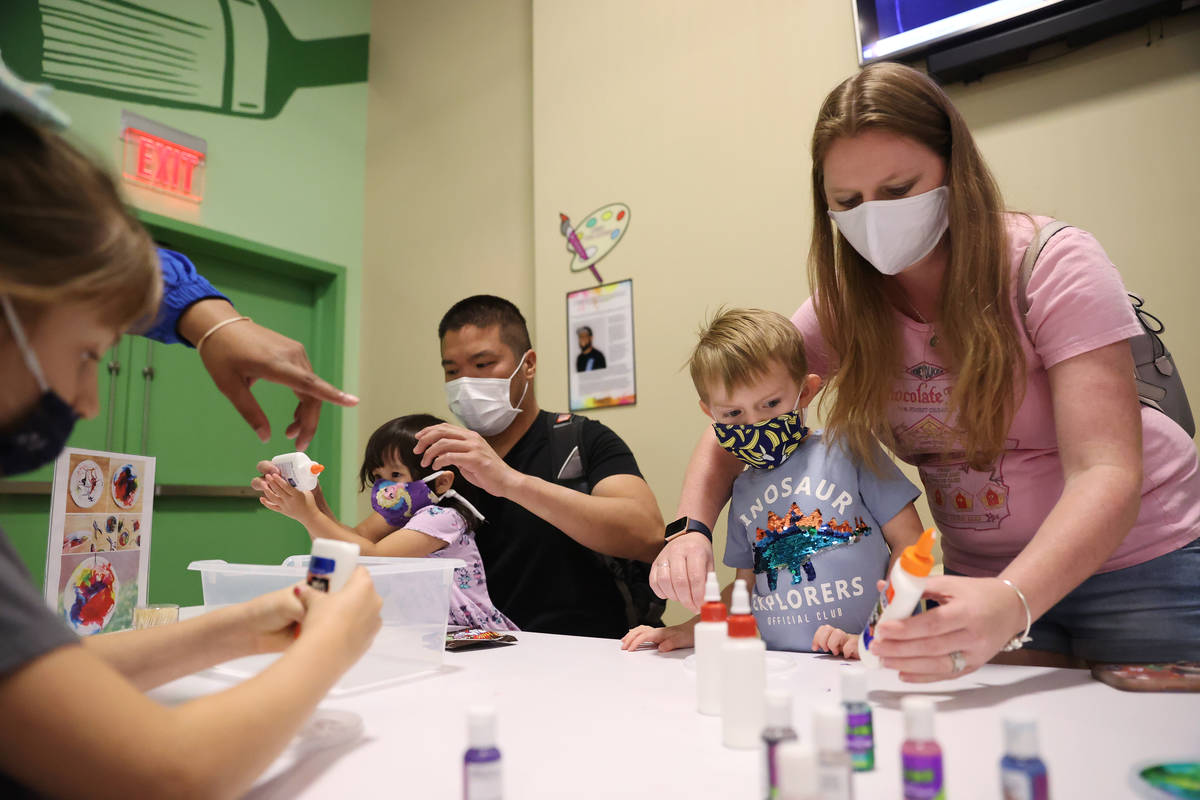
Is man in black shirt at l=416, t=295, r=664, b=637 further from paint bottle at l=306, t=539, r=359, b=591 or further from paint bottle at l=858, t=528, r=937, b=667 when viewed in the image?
paint bottle at l=858, t=528, r=937, b=667

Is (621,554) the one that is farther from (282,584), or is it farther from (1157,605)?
(1157,605)

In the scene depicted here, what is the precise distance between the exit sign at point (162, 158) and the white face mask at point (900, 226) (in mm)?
→ 2750

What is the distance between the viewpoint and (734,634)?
84 cm

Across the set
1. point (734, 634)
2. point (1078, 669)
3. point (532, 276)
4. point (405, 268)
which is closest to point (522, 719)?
point (734, 634)

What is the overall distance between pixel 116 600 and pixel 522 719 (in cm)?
113

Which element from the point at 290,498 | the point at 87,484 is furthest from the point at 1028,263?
the point at 87,484

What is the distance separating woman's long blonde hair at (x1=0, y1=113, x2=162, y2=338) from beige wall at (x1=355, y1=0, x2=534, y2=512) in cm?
253

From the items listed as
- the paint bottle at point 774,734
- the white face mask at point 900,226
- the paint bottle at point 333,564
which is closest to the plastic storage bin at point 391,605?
the paint bottle at point 333,564

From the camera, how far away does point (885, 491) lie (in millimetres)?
1330

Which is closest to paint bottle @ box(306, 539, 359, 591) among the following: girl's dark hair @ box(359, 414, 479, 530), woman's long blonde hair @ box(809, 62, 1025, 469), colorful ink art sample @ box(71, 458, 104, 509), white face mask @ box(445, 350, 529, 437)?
woman's long blonde hair @ box(809, 62, 1025, 469)

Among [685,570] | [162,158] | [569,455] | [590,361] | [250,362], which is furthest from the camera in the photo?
[162,158]

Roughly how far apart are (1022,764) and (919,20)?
2218 millimetres

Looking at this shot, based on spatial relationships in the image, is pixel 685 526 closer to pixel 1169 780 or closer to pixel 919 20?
pixel 1169 780

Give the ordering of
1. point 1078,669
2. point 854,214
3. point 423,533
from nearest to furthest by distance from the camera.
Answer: point 1078,669
point 854,214
point 423,533
